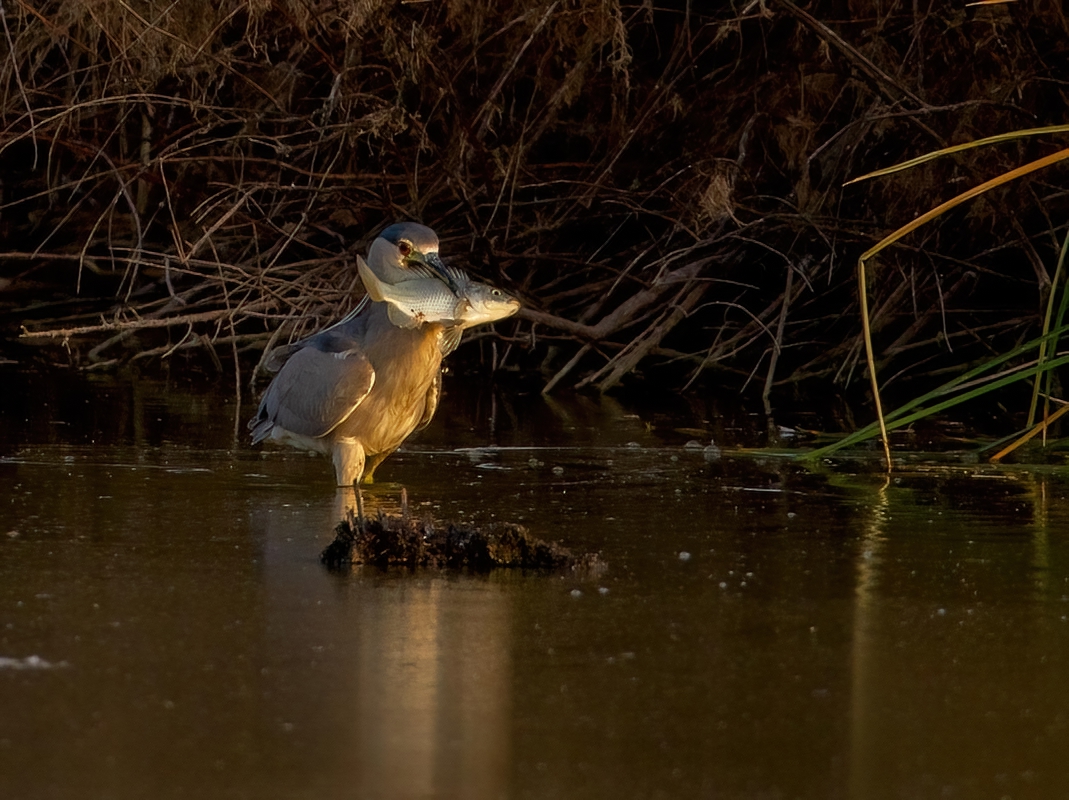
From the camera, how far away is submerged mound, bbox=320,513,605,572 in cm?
394

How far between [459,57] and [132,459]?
3527mm

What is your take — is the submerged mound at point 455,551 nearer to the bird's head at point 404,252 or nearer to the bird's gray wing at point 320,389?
the bird's gray wing at point 320,389

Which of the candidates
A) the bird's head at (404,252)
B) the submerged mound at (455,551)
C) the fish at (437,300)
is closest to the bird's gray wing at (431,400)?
the fish at (437,300)

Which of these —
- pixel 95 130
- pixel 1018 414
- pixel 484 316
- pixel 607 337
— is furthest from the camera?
pixel 607 337

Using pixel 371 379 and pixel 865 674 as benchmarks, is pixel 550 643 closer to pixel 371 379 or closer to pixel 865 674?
pixel 865 674

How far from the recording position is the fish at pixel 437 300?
17.0 ft

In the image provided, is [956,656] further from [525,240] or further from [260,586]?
[525,240]

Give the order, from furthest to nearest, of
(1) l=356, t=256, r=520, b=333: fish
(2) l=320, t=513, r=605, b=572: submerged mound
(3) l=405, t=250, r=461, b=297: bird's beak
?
(3) l=405, t=250, r=461, b=297: bird's beak → (1) l=356, t=256, r=520, b=333: fish → (2) l=320, t=513, r=605, b=572: submerged mound

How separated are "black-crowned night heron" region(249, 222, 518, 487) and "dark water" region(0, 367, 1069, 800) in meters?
0.19

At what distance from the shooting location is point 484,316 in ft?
17.1

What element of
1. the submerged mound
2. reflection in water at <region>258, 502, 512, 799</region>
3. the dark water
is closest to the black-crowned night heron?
the dark water

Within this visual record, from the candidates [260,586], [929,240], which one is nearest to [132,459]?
[260,586]

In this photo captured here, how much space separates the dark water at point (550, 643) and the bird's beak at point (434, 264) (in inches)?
24.0

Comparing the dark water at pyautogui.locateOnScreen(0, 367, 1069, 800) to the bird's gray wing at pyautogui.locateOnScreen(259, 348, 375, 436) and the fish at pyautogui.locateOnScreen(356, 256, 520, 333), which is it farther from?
the fish at pyautogui.locateOnScreen(356, 256, 520, 333)
